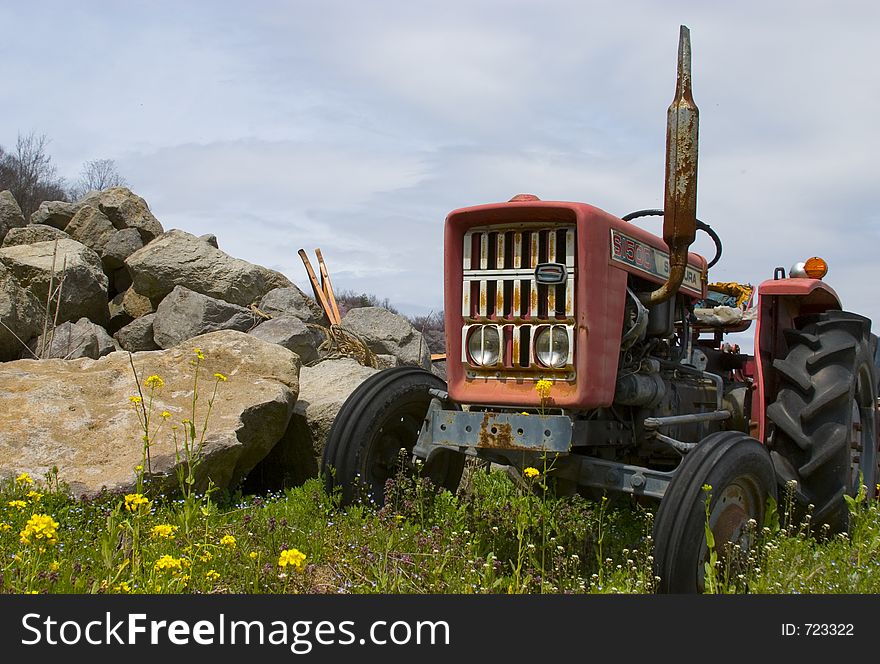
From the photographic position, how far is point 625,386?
4.14 meters

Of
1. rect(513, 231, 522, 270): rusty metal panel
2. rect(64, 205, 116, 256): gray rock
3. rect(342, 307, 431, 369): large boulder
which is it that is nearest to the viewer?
rect(513, 231, 522, 270): rusty metal panel

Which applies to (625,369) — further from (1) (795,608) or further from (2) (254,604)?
(2) (254,604)

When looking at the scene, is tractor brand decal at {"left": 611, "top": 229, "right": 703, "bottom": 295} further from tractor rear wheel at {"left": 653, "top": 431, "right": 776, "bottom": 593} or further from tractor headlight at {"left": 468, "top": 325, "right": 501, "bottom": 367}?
tractor rear wheel at {"left": 653, "top": 431, "right": 776, "bottom": 593}

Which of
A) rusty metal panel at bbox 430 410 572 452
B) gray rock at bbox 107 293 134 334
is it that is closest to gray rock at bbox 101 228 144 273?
gray rock at bbox 107 293 134 334

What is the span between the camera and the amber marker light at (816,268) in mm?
5469

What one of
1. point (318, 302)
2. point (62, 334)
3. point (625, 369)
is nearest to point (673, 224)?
point (625, 369)

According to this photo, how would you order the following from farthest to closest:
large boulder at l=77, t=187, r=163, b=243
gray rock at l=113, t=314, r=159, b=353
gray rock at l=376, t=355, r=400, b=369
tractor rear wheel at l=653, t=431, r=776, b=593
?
large boulder at l=77, t=187, r=163, b=243 < gray rock at l=376, t=355, r=400, b=369 < gray rock at l=113, t=314, r=159, b=353 < tractor rear wheel at l=653, t=431, r=776, b=593

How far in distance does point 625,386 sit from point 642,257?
67cm

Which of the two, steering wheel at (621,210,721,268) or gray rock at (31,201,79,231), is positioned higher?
gray rock at (31,201,79,231)

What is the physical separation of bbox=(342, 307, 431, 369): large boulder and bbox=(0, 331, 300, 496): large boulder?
4414 mm

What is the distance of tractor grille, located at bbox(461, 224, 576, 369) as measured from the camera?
3918 millimetres

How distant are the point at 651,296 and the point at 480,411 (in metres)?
1.00

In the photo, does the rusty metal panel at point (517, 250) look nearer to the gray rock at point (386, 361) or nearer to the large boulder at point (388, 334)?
the gray rock at point (386, 361)

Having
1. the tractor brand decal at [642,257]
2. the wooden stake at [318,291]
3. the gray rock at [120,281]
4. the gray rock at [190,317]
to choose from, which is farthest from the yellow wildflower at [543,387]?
the gray rock at [120,281]
